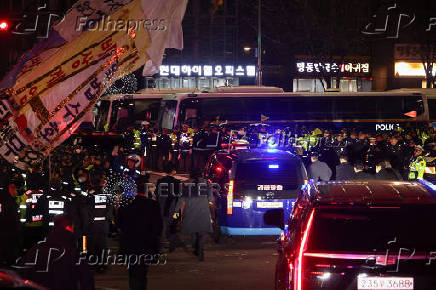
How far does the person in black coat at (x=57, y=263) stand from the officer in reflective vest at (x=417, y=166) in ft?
39.8

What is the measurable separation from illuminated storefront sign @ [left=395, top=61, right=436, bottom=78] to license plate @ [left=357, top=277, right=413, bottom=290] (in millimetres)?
61102

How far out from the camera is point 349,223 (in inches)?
266

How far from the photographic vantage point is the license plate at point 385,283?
6.34m

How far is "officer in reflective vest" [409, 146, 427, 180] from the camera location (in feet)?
60.6

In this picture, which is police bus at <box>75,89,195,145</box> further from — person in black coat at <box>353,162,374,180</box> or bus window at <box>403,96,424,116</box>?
person in black coat at <box>353,162,374,180</box>

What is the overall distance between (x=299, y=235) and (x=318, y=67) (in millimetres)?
55348

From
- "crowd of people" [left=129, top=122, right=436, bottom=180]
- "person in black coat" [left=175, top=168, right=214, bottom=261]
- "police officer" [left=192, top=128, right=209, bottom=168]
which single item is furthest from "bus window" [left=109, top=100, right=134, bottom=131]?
"person in black coat" [left=175, top=168, right=214, bottom=261]

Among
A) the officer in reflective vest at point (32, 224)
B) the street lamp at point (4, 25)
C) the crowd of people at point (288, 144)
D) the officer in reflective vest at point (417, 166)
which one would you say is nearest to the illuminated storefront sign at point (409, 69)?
the crowd of people at point (288, 144)

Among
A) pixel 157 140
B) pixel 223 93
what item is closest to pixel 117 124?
pixel 223 93

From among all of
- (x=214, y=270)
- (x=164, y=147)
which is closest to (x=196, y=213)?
(x=214, y=270)

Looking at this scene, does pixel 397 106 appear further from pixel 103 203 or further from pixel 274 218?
pixel 274 218

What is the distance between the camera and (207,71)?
63.9 m

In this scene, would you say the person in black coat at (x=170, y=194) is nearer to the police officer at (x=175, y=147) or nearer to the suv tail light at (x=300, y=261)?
the suv tail light at (x=300, y=261)

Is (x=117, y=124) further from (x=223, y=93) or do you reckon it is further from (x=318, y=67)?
(x=318, y=67)
